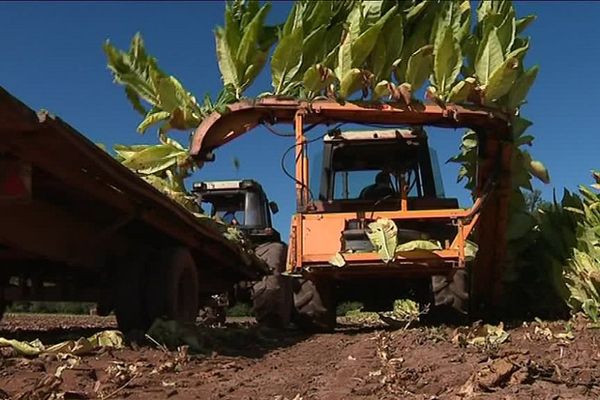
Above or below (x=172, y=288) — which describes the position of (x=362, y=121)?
above

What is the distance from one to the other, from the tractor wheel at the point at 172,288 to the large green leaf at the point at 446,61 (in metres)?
3.03

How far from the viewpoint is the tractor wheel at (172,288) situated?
6156mm

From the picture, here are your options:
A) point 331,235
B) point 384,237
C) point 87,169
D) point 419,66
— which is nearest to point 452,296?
point 384,237

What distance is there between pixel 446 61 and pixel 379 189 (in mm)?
1725

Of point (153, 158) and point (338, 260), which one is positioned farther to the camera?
point (153, 158)

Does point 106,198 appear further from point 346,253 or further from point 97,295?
point 346,253

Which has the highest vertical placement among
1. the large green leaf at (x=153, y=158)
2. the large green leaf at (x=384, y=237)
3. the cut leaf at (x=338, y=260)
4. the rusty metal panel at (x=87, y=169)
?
the large green leaf at (x=153, y=158)

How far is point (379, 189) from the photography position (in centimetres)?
844

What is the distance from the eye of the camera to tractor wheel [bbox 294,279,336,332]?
26.1ft

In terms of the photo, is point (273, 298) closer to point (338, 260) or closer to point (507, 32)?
point (338, 260)

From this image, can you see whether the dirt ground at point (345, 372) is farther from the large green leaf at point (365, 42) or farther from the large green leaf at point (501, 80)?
the large green leaf at point (365, 42)

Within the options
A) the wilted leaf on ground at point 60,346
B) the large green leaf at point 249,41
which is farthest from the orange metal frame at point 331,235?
the wilted leaf on ground at point 60,346

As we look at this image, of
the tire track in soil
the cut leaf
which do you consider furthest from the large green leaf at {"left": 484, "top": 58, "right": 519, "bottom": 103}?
the tire track in soil

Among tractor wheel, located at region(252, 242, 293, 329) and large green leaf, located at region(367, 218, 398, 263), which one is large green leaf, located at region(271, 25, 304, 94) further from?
tractor wheel, located at region(252, 242, 293, 329)
